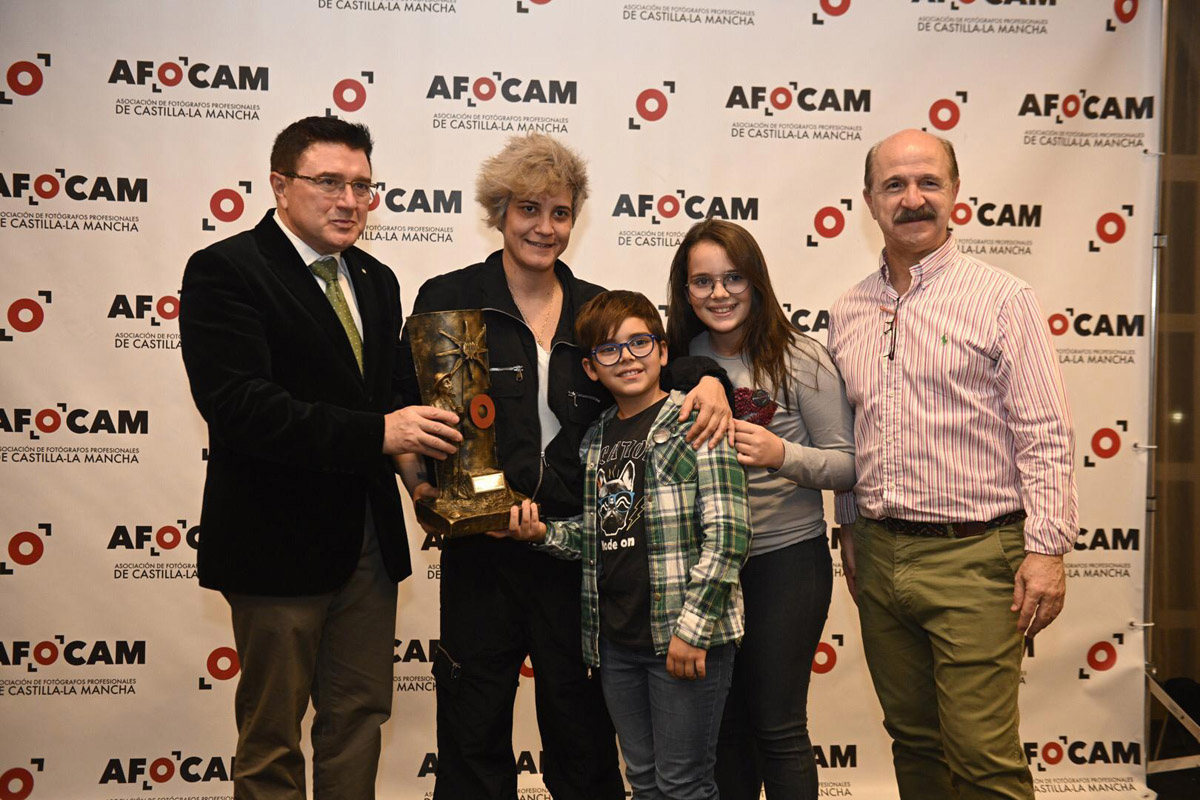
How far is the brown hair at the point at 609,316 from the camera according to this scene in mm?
2020

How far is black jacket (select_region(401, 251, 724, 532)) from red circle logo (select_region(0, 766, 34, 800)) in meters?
2.48

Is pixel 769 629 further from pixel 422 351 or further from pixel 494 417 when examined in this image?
pixel 422 351

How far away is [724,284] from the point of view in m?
2.14

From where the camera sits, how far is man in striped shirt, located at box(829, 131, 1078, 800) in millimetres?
1994

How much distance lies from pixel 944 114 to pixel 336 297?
254 centimetres

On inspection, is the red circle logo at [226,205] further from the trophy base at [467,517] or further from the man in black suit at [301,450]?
the trophy base at [467,517]

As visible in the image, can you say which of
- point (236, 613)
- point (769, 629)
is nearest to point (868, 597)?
point (769, 629)

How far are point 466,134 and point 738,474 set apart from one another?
6.45 ft

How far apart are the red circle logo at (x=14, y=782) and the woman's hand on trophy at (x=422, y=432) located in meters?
2.38

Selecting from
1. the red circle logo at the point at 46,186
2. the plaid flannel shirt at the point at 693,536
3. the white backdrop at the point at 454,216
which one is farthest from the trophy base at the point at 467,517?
the red circle logo at the point at 46,186

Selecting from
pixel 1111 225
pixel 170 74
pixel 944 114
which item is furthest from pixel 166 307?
pixel 1111 225

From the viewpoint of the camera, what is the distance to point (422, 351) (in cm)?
198

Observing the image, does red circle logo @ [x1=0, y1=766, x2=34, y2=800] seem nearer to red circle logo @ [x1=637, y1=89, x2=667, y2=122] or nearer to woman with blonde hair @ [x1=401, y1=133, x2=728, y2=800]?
woman with blonde hair @ [x1=401, y1=133, x2=728, y2=800]

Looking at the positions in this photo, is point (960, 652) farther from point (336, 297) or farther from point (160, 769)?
point (160, 769)
